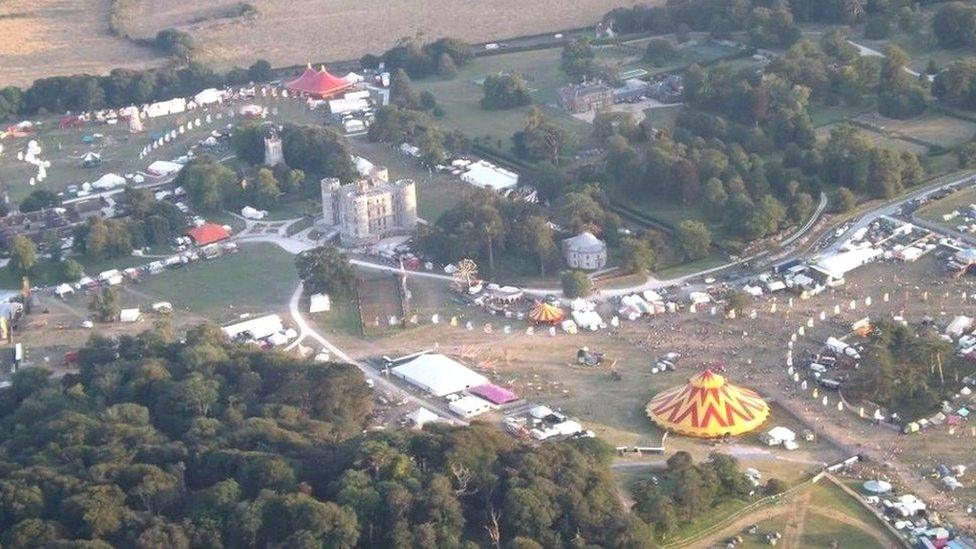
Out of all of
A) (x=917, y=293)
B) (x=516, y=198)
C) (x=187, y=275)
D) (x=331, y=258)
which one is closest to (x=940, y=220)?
(x=917, y=293)

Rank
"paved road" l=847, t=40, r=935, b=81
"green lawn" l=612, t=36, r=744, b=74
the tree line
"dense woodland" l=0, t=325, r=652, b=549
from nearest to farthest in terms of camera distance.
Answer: "dense woodland" l=0, t=325, r=652, b=549 < the tree line < "paved road" l=847, t=40, r=935, b=81 < "green lawn" l=612, t=36, r=744, b=74

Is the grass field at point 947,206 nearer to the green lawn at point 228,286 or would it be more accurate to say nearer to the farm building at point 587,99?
the farm building at point 587,99

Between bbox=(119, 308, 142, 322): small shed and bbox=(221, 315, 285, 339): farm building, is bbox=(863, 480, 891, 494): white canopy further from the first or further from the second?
bbox=(119, 308, 142, 322): small shed

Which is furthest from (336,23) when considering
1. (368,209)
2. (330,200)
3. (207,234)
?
(368,209)

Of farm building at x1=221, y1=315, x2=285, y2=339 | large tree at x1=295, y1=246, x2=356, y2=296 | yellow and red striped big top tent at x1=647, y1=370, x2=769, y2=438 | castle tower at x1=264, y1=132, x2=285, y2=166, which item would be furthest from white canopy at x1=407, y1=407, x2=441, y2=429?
castle tower at x1=264, y1=132, x2=285, y2=166

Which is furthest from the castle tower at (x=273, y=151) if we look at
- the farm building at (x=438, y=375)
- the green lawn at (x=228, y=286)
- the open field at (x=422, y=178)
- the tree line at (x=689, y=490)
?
the tree line at (x=689, y=490)

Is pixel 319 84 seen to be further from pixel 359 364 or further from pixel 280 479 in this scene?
pixel 280 479
